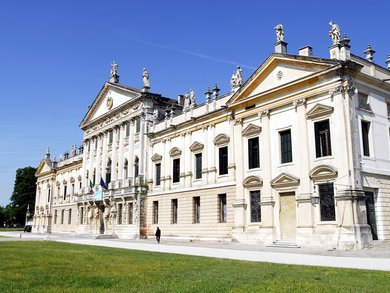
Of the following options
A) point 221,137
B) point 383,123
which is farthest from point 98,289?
point 221,137

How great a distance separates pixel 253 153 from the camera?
31.8 metres

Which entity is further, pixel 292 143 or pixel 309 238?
pixel 292 143

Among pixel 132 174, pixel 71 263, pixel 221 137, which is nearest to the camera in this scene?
pixel 71 263

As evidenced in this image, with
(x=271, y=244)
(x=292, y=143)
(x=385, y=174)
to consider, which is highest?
(x=292, y=143)

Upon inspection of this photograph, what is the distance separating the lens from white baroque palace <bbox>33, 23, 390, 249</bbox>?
25.5m

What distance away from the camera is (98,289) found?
9.55 metres

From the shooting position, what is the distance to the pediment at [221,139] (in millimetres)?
34906

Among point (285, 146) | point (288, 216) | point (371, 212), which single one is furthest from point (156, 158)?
point (371, 212)

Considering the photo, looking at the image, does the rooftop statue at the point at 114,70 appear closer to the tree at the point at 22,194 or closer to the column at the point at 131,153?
the column at the point at 131,153

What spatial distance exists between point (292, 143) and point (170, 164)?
52.6ft

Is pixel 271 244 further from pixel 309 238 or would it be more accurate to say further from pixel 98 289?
pixel 98 289

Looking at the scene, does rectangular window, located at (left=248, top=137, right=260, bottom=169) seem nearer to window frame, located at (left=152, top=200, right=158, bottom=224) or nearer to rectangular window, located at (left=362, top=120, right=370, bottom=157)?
rectangular window, located at (left=362, top=120, right=370, bottom=157)

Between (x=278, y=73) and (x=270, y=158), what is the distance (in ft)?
20.4

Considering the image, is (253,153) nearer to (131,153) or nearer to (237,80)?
(237,80)
